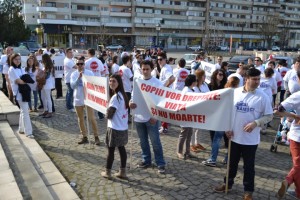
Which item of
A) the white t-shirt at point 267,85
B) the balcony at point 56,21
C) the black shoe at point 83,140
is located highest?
the balcony at point 56,21

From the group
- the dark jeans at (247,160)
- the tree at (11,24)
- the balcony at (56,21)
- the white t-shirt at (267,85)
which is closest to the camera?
the dark jeans at (247,160)

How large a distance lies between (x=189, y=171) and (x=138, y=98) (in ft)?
5.55

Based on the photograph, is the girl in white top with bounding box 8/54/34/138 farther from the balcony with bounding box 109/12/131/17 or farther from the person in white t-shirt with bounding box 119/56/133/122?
the balcony with bounding box 109/12/131/17

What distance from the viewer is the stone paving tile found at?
5.00 m

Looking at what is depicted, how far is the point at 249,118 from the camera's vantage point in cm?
443

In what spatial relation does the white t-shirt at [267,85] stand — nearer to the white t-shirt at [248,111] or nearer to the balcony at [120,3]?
the white t-shirt at [248,111]

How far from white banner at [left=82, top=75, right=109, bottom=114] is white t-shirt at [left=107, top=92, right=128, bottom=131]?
585mm

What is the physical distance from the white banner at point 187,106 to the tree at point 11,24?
40.0m

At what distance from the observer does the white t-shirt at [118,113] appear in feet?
16.9

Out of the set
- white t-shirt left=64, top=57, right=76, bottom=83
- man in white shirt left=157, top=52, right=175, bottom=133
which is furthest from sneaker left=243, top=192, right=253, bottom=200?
white t-shirt left=64, top=57, right=76, bottom=83

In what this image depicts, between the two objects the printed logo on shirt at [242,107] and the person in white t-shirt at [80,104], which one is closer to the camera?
the printed logo on shirt at [242,107]

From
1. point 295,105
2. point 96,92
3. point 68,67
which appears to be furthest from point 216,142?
point 68,67

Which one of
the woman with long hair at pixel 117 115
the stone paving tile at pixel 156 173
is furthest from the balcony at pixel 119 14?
the woman with long hair at pixel 117 115

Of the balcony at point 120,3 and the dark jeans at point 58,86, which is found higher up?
the balcony at point 120,3
